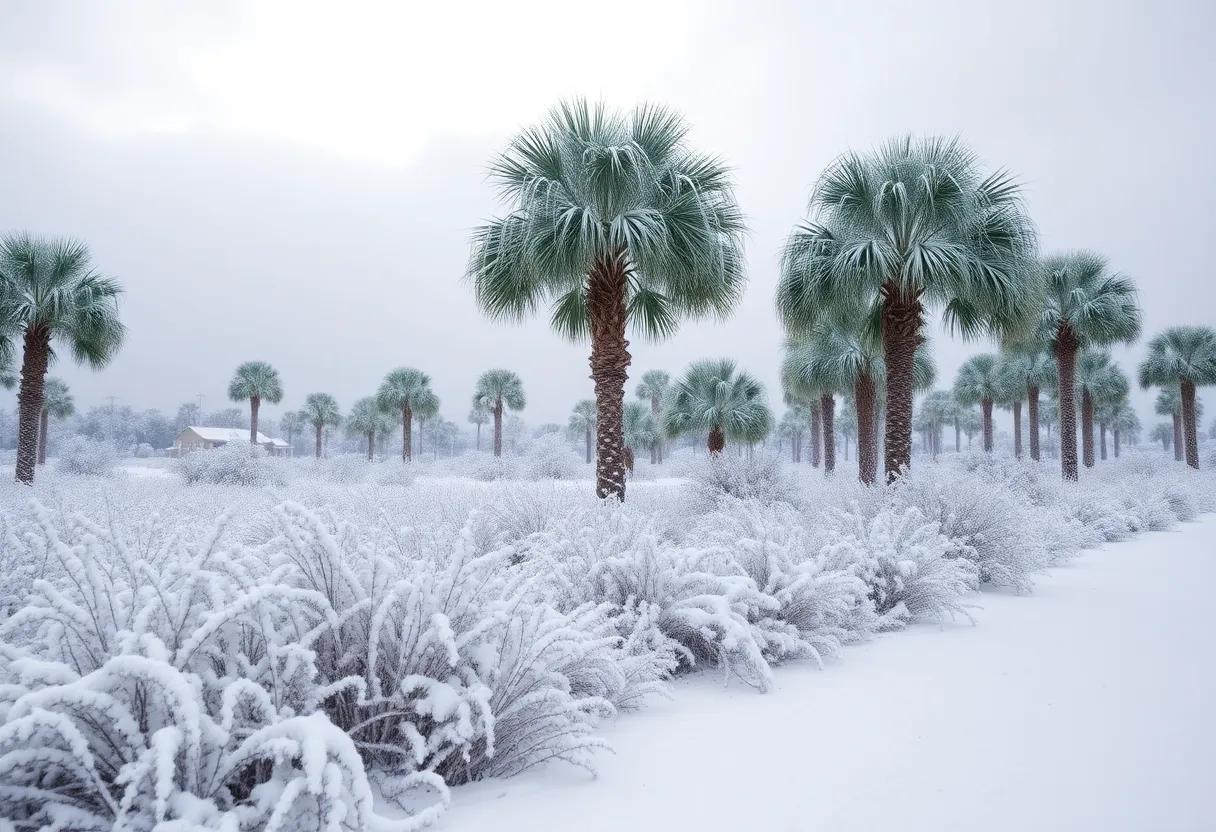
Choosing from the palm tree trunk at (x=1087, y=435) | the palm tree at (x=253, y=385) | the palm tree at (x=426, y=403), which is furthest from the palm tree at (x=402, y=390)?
the palm tree trunk at (x=1087, y=435)

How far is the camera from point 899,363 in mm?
10422

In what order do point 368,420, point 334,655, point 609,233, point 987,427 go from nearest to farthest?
1. point 334,655
2. point 609,233
3. point 987,427
4. point 368,420

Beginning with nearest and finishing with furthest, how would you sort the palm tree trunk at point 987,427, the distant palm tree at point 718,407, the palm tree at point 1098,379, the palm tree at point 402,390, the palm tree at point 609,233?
the palm tree at point 609,233 < the distant palm tree at point 718,407 < the palm tree at point 1098,379 < the palm tree trunk at point 987,427 < the palm tree at point 402,390

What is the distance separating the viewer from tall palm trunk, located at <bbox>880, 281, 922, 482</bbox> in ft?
33.2

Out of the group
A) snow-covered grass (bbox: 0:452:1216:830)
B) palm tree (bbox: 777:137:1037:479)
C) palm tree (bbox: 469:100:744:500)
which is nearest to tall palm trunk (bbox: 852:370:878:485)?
palm tree (bbox: 777:137:1037:479)

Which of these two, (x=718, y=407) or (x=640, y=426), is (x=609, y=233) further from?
(x=640, y=426)

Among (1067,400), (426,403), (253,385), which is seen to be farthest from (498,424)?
(1067,400)

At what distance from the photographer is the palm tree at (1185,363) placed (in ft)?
89.5

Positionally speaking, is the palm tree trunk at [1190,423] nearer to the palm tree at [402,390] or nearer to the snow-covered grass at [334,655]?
the snow-covered grass at [334,655]

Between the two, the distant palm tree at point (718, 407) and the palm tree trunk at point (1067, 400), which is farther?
the distant palm tree at point (718, 407)

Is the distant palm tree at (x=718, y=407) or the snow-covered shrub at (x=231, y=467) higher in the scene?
the distant palm tree at (x=718, y=407)

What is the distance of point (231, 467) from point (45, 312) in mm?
6080

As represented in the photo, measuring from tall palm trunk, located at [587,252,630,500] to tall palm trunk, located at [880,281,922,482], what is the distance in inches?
177

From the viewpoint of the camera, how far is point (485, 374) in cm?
4762
